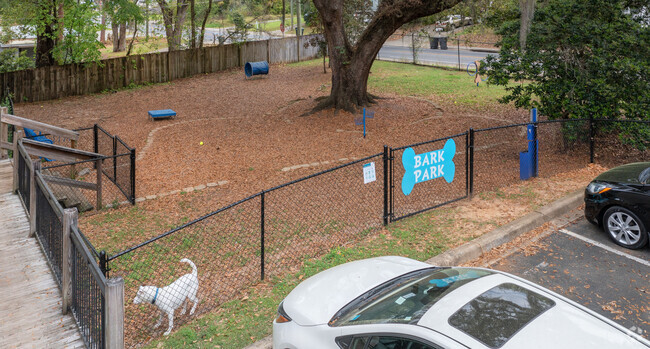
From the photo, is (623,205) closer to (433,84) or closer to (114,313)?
(114,313)

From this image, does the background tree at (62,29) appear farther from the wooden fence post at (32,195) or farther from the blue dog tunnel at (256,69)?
the wooden fence post at (32,195)

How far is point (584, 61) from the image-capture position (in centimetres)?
1277

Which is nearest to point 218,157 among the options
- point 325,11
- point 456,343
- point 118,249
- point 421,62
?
point 118,249

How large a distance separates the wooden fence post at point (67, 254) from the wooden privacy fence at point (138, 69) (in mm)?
19328

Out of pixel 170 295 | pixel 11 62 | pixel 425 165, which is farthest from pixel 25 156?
pixel 11 62

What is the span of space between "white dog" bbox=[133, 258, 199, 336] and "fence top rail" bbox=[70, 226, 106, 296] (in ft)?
2.88

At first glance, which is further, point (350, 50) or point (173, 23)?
point (173, 23)

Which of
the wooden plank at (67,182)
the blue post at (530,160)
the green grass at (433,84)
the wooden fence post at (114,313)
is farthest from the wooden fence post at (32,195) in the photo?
the green grass at (433,84)

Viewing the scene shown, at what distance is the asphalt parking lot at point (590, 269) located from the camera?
21.5ft

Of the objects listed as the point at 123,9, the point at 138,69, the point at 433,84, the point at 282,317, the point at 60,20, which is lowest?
the point at 282,317

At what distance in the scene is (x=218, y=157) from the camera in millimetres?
14000

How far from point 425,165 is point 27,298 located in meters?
5.94

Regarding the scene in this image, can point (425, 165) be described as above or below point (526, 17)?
below

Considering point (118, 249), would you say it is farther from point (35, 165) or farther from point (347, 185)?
point (347, 185)
